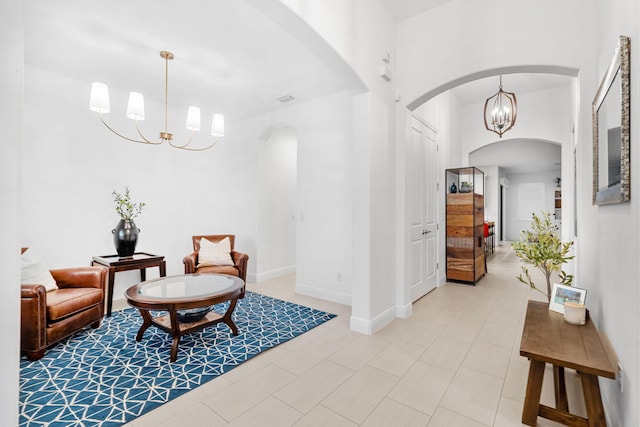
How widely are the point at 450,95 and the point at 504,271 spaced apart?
3632mm

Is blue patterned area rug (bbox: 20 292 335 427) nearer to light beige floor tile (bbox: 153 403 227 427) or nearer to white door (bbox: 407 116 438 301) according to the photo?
light beige floor tile (bbox: 153 403 227 427)

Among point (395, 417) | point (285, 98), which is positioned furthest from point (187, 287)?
point (285, 98)

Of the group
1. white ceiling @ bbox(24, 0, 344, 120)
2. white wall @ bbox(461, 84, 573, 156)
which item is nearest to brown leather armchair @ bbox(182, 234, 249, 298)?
white ceiling @ bbox(24, 0, 344, 120)

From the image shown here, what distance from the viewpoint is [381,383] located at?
2141mm

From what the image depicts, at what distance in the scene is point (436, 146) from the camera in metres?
4.77

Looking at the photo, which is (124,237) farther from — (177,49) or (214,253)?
(177,49)

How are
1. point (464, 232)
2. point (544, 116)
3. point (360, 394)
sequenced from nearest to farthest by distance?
point (360, 394), point (464, 232), point (544, 116)

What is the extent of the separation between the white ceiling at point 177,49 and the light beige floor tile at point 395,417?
311 centimetres

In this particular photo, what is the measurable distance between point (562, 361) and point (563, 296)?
33.2 inches

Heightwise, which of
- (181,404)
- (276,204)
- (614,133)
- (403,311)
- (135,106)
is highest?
(135,106)

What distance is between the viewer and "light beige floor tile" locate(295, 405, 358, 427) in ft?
5.70

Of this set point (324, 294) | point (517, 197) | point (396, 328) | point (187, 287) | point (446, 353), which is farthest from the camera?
point (517, 197)

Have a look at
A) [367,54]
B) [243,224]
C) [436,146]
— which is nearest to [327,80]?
[367,54]

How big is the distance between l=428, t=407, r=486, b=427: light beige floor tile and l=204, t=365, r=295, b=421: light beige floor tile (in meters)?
0.99
